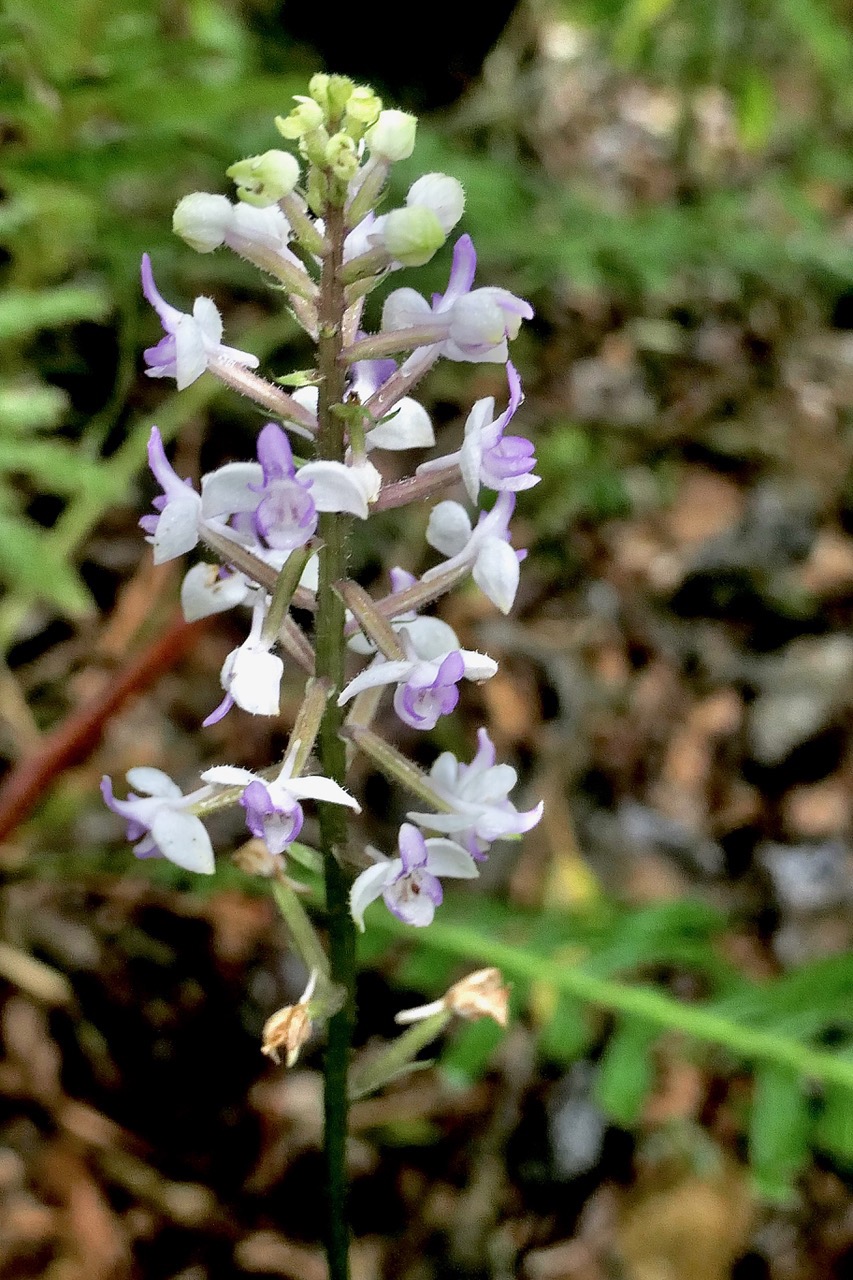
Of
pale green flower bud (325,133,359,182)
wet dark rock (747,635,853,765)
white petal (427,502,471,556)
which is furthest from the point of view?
wet dark rock (747,635,853,765)

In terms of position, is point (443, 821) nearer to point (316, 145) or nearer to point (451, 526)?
point (451, 526)

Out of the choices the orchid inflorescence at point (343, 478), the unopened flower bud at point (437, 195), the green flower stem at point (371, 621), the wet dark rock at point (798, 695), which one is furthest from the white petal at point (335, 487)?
the wet dark rock at point (798, 695)

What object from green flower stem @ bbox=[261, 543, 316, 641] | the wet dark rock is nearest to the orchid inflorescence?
green flower stem @ bbox=[261, 543, 316, 641]

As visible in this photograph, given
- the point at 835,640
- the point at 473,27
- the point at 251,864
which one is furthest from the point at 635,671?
the point at 473,27

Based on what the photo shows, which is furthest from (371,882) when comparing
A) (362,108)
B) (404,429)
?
(362,108)

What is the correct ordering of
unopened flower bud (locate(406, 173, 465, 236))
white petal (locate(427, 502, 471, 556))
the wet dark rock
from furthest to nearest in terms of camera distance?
the wet dark rock, white petal (locate(427, 502, 471, 556)), unopened flower bud (locate(406, 173, 465, 236))

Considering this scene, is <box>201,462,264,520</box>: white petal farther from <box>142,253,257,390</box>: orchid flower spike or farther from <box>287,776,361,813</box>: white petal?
<box>287,776,361,813</box>: white petal

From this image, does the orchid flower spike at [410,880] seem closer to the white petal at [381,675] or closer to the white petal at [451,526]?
the white petal at [381,675]
